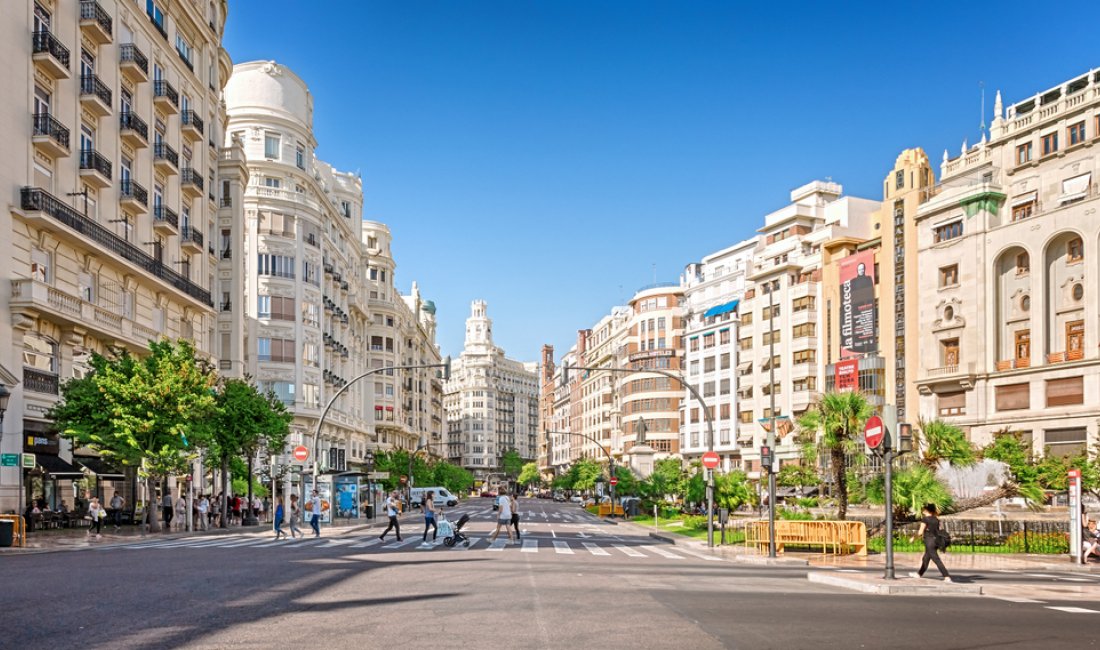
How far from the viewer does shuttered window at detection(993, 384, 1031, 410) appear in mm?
59281

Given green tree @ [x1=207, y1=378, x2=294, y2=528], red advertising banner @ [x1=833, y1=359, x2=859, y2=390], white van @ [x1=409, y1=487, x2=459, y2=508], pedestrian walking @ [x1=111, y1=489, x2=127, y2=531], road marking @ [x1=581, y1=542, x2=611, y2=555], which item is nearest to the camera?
road marking @ [x1=581, y1=542, x2=611, y2=555]

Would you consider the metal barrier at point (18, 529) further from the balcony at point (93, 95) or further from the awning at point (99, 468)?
the balcony at point (93, 95)

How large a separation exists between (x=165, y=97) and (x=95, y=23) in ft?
26.4

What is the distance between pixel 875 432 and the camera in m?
20.0

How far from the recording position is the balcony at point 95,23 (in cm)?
3994

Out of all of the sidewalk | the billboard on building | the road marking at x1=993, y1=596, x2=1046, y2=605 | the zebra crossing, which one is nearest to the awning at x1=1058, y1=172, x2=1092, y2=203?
the billboard on building

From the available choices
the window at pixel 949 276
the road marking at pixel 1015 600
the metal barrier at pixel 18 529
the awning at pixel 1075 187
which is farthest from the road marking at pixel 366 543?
the window at pixel 949 276

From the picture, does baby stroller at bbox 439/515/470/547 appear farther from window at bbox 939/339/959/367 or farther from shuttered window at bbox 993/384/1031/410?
window at bbox 939/339/959/367

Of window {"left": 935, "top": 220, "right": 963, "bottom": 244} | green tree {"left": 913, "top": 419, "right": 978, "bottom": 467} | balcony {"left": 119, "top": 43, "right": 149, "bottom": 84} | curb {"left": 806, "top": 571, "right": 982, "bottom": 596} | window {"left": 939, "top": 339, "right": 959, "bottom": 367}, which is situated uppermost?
balcony {"left": 119, "top": 43, "right": 149, "bottom": 84}

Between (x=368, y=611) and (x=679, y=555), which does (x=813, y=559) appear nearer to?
(x=679, y=555)

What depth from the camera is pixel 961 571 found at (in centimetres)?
2333

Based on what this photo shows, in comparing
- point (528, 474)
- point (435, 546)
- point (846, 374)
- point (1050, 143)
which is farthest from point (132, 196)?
point (528, 474)

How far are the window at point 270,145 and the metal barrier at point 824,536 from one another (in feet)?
165

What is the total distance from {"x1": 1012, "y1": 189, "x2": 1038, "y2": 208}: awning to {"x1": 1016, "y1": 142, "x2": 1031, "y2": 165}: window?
1.94 metres
